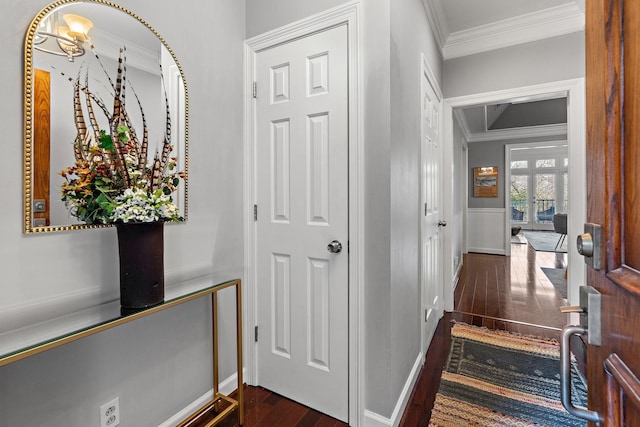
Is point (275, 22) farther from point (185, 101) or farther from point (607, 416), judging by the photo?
point (607, 416)

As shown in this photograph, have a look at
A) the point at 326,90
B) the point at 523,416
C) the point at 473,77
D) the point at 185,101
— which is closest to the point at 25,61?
the point at 185,101

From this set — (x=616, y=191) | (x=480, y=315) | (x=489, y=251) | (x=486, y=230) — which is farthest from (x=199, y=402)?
(x=486, y=230)

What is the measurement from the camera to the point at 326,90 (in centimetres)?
165

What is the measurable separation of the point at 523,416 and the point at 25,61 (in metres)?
2.71

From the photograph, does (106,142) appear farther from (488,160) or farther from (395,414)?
(488,160)

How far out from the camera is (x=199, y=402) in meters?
1.66

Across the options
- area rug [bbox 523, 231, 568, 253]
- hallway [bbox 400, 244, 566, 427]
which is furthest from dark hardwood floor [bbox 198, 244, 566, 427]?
area rug [bbox 523, 231, 568, 253]

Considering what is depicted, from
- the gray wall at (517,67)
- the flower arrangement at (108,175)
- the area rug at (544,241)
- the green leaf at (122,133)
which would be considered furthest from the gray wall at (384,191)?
the area rug at (544,241)

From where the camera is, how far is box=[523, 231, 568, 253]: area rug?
6828mm

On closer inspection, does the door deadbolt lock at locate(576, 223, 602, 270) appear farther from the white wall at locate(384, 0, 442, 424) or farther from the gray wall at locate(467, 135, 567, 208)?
the gray wall at locate(467, 135, 567, 208)

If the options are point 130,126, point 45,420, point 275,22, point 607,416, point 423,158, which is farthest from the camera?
point 423,158

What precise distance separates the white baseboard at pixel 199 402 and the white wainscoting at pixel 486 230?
602 centimetres

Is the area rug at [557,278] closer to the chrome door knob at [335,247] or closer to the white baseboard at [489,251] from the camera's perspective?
the white baseboard at [489,251]

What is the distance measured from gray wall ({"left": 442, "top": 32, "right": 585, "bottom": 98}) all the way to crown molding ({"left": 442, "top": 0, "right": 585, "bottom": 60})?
51 millimetres
